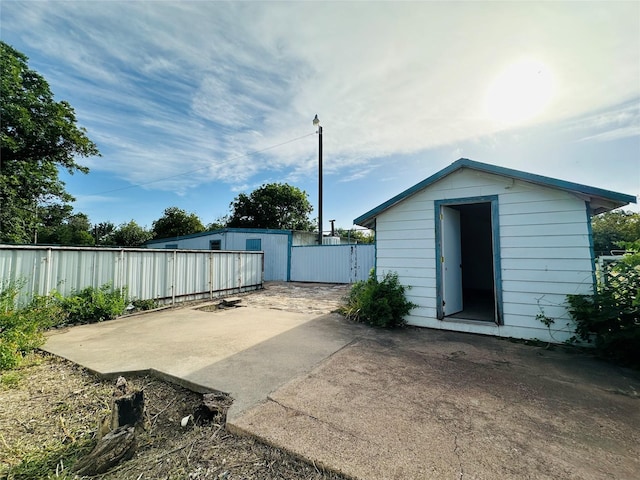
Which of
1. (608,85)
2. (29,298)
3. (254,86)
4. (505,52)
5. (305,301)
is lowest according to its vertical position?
(305,301)

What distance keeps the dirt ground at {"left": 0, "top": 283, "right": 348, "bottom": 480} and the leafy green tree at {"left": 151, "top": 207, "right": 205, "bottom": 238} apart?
85.7 feet

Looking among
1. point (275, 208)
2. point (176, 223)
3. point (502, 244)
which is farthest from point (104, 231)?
point (502, 244)

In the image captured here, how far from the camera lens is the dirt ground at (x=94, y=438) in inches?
61.6

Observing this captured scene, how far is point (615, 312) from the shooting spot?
3146 mm

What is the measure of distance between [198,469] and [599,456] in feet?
8.27

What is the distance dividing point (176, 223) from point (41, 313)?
24.6 meters

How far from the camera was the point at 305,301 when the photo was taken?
790cm

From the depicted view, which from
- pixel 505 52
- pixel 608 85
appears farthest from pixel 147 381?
pixel 608 85

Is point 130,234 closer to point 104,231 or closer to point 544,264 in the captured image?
point 104,231

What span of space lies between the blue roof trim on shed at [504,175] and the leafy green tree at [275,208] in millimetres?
19824

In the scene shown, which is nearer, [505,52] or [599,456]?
[599,456]

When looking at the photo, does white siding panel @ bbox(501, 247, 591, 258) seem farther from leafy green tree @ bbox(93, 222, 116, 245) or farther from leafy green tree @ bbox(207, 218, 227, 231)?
leafy green tree @ bbox(93, 222, 116, 245)

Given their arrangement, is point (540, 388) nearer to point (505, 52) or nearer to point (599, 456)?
point (599, 456)

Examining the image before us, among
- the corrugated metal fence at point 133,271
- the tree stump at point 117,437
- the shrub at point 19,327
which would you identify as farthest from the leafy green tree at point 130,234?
the tree stump at point 117,437
